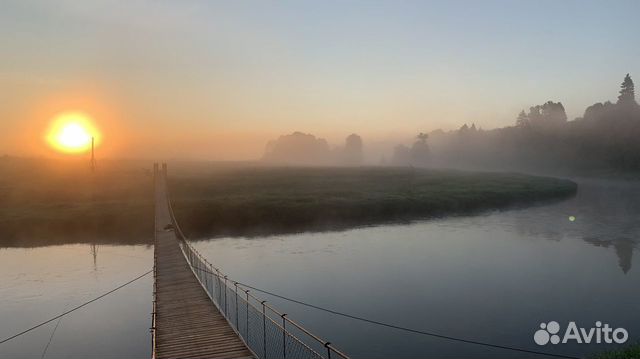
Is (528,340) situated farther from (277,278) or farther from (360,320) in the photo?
(277,278)

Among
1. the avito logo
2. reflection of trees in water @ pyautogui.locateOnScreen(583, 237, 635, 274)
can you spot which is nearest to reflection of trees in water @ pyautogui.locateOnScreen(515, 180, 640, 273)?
reflection of trees in water @ pyautogui.locateOnScreen(583, 237, 635, 274)

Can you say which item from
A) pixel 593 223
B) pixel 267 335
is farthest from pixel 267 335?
pixel 593 223

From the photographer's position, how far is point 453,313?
28.9 meters

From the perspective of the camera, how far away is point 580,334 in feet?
83.6

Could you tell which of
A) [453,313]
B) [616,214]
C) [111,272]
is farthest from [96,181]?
[616,214]

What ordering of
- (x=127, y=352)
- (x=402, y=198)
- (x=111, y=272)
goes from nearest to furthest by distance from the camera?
(x=127, y=352)
(x=111, y=272)
(x=402, y=198)

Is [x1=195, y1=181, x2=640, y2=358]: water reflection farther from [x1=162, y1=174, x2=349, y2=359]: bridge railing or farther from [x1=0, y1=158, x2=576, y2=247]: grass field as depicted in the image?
[x1=0, y1=158, x2=576, y2=247]: grass field

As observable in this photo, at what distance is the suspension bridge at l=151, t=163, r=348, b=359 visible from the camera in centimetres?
1789

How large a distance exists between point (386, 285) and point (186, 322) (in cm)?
1832

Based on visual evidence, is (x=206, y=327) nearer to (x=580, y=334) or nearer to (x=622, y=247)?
(x=580, y=334)

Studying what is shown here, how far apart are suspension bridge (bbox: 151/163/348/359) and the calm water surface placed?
2.51 metres

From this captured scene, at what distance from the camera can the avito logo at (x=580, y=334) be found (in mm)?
24672

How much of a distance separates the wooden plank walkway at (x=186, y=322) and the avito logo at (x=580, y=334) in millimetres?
16643

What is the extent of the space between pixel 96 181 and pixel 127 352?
266ft
